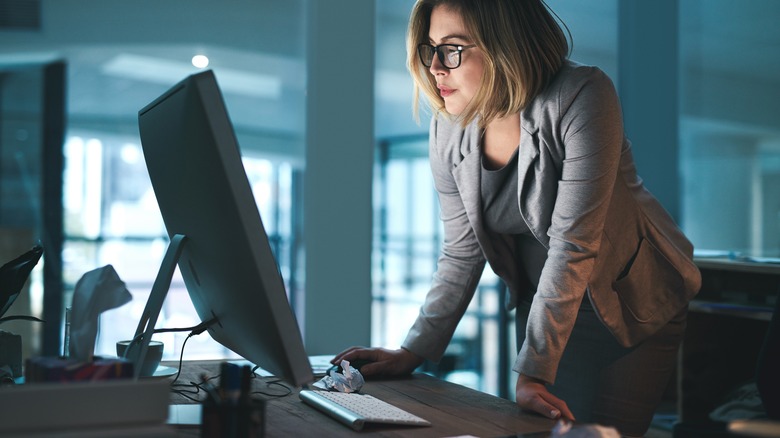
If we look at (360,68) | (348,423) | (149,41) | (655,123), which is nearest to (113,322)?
(149,41)

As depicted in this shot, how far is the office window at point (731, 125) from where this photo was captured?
11.8 feet

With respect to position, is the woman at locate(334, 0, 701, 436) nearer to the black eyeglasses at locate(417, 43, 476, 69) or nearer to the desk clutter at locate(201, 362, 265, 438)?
the black eyeglasses at locate(417, 43, 476, 69)

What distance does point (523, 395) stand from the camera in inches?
50.7

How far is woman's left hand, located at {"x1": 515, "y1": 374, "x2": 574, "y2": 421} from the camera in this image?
1.24 meters

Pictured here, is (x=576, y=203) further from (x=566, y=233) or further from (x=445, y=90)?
(x=445, y=90)

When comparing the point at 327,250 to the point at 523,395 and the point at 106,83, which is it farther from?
the point at 523,395

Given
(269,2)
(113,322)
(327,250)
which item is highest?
→ (269,2)

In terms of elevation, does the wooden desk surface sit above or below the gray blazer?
below

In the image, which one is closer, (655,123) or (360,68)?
(360,68)

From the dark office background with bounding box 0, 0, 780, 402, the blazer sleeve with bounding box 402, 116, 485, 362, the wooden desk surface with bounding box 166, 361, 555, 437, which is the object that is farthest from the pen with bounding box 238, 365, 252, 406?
the dark office background with bounding box 0, 0, 780, 402

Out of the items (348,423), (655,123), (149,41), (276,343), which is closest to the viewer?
(276,343)

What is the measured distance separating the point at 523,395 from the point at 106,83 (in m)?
2.59

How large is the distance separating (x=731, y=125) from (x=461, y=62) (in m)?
2.80

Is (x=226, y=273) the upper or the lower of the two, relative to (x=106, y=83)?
lower
